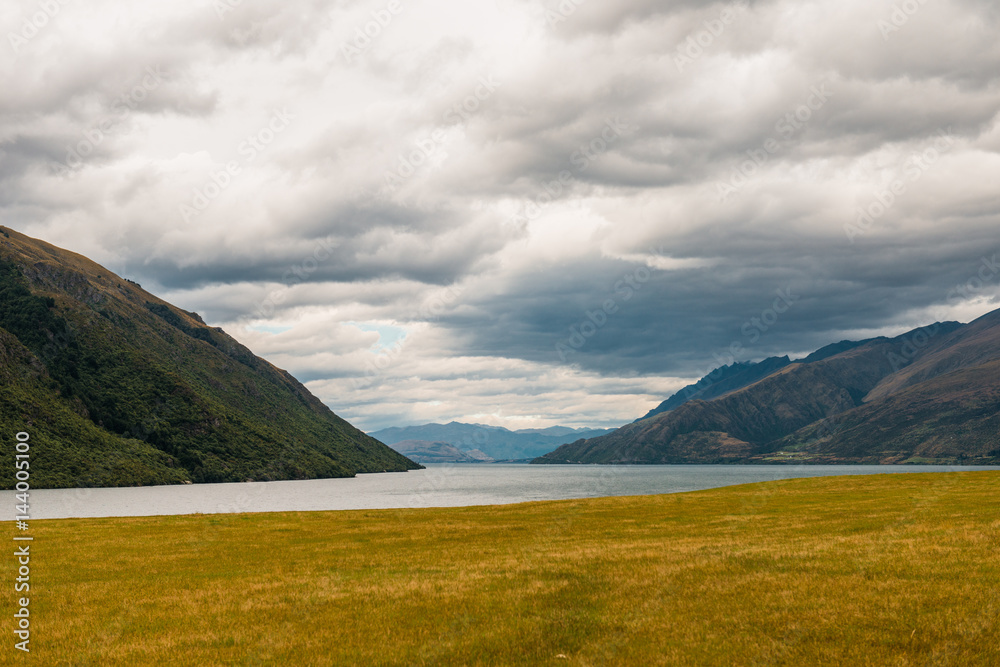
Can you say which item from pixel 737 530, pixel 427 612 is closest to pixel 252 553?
pixel 427 612

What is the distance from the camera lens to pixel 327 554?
119 feet

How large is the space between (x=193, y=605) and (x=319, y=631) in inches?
256

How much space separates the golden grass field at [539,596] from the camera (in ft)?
57.3

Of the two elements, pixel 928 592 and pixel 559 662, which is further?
pixel 928 592

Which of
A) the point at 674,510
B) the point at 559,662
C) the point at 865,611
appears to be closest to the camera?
the point at 559,662

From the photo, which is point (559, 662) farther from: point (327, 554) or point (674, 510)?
point (674, 510)

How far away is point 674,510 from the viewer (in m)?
57.2

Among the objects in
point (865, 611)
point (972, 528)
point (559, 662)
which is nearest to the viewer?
point (559, 662)

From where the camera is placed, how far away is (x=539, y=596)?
2341 centimetres

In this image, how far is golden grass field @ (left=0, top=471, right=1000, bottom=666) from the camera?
17.5m

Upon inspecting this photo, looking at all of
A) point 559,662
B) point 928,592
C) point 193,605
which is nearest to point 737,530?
point 928,592

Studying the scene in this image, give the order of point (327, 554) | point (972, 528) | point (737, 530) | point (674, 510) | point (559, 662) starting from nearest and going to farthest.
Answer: point (559, 662) < point (972, 528) < point (327, 554) < point (737, 530) < point (674, 510)

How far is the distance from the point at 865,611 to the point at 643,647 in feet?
23.6

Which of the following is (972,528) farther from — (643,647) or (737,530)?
(643,647)
